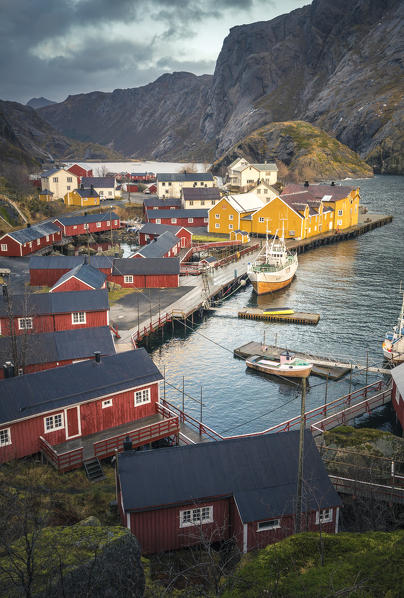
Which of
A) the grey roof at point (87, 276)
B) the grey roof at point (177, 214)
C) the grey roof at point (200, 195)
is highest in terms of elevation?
the grey roof at point (200, 195)

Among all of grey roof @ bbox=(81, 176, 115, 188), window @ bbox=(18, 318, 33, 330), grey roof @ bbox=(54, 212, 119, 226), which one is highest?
grey roof @ bbox=(81, 176, 115, 188)

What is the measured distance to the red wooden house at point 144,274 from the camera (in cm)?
6469

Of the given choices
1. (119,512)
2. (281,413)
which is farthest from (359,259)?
(119,512)

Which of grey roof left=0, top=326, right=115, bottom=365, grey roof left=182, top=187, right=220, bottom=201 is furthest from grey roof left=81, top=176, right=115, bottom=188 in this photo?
grey roof left=0, top=326, right=115, bottom=365

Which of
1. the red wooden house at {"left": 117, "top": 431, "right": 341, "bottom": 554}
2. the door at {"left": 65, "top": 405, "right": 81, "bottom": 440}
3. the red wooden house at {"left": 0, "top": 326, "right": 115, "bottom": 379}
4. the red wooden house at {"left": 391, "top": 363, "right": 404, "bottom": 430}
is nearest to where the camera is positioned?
the red wooden house at {"left": 117, "top": 431, "right": 341, "bottom": 554}

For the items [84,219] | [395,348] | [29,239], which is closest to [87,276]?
[29,239]

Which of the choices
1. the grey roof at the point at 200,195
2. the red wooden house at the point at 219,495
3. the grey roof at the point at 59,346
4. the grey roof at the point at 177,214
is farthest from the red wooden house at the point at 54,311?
the grey roof at the point at 200,195

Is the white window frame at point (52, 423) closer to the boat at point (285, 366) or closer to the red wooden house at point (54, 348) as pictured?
the red wooden house at point (54, 348)

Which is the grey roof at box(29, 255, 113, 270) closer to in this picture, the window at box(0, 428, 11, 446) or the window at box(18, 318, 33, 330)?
the window at box(18, 318, 33, 330)

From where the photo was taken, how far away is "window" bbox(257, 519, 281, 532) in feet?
72.1

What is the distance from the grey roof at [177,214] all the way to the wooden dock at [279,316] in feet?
151

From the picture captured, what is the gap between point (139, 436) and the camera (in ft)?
99.0

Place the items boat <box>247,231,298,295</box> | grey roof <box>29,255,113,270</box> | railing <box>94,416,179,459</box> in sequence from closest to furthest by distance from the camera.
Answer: railing <box>94,416,179,459</box> < grey roof <box>29,255,113,270</box> < boat <box>247,231,298,295</box>

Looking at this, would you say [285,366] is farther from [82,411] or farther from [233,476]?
[233,476]
